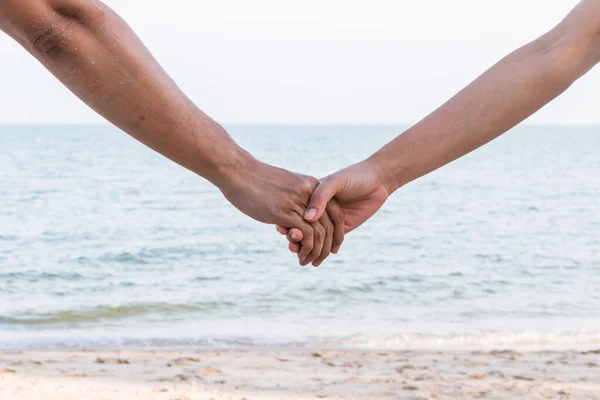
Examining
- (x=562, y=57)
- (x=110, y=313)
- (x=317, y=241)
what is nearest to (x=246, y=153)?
(x=317, y=241)

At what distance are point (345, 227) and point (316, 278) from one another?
724 centimetres

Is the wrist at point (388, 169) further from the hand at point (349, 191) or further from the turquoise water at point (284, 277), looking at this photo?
A: the turquoise water at point (284, 277)

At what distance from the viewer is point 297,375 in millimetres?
4902

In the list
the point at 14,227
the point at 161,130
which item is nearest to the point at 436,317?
the point at 161,130

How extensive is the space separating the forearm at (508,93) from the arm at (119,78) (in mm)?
577

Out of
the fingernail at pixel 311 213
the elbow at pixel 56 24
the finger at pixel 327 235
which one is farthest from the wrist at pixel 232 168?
the elbow at pixel 56 24

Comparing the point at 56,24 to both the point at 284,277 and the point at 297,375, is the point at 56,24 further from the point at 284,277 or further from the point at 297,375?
the point at 284,277

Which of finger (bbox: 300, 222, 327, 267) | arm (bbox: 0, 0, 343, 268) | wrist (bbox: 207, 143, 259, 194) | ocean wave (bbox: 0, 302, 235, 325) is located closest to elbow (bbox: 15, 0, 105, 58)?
arm (bbox: 0, 0, 343, 268)

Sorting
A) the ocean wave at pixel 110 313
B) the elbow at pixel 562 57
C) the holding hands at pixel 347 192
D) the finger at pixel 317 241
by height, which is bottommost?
the finger at pixel 317 241

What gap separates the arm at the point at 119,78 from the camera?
164 centimetres

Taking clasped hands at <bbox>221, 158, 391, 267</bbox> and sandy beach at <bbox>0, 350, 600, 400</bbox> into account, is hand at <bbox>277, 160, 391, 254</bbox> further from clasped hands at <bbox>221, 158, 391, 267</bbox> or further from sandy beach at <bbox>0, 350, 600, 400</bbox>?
sandy beach at <bbox>0, 350, 600, 400</bbox>

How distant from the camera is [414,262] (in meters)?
11.8

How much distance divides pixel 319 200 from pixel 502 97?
0.68m

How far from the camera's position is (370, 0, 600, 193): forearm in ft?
6.99
